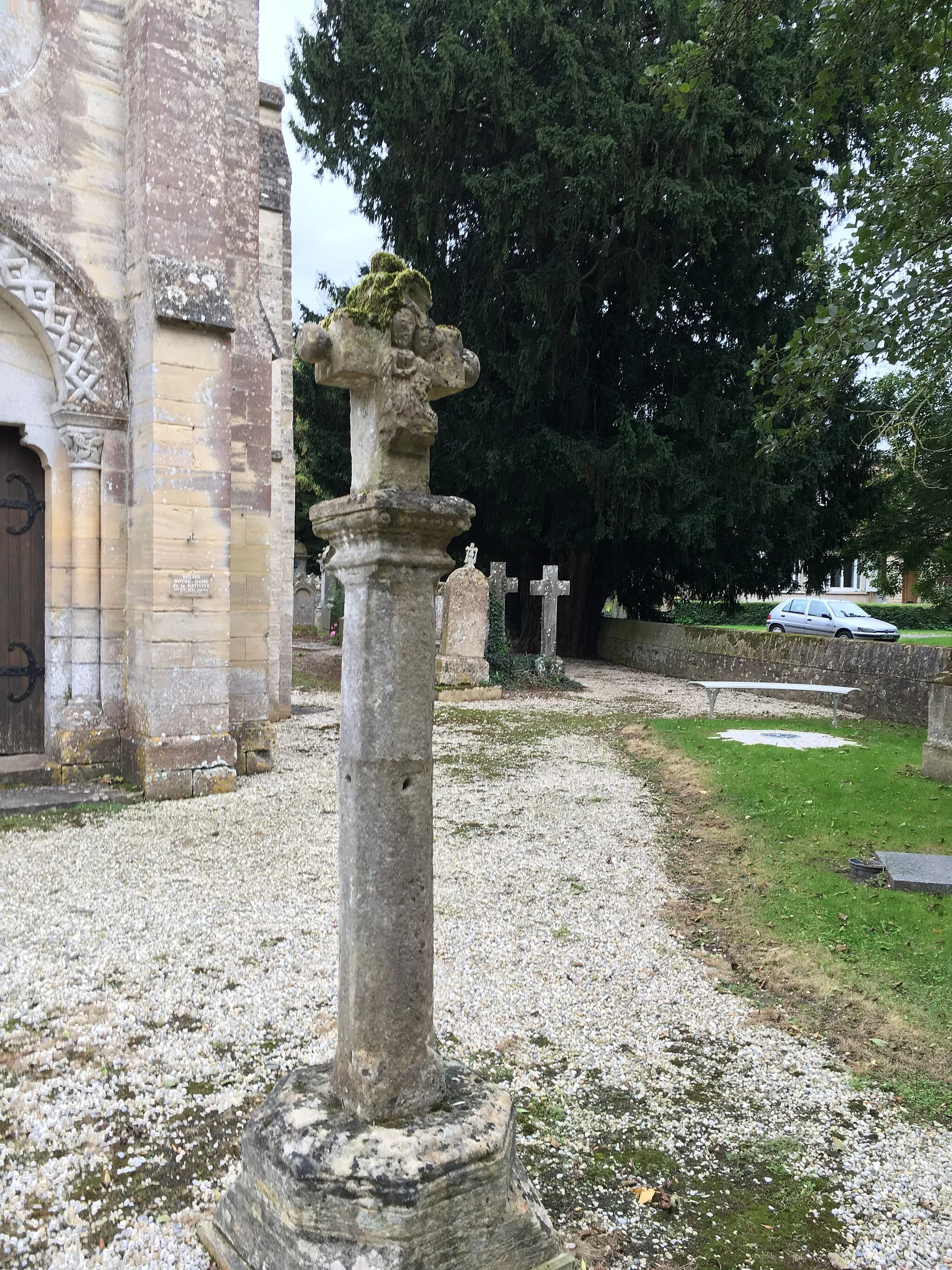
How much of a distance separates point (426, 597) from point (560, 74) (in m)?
16.4

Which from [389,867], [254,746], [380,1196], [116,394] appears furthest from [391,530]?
[254,746]

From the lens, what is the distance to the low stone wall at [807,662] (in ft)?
38.6

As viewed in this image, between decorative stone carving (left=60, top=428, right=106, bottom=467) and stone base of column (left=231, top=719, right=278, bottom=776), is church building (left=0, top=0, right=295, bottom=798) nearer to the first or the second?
decorative stone carving (left=60, top=428, right=106, bottom=467)

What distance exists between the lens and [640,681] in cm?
1720

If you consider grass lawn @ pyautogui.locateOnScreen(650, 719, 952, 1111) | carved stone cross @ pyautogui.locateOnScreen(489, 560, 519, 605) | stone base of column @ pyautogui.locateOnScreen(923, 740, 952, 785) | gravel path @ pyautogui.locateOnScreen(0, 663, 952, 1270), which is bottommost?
gravel path @ pyautogui.locateOnScreen(0, 663, 952, 1270)

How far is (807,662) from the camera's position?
13664 millimetres

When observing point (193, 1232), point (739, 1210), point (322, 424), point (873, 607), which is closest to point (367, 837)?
point (193, 1232)

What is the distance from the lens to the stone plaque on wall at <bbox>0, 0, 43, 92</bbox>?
24.3 feet

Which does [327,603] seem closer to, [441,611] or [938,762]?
[441,611]

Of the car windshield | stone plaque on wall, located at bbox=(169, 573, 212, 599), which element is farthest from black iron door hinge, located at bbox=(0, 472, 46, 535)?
the car windshield

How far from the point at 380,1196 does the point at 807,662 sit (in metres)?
12.7

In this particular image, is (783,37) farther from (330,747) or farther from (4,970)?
(4,970)

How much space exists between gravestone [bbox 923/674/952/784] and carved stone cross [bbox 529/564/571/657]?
896 centimetres

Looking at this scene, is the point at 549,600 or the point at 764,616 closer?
the point at 549,600
